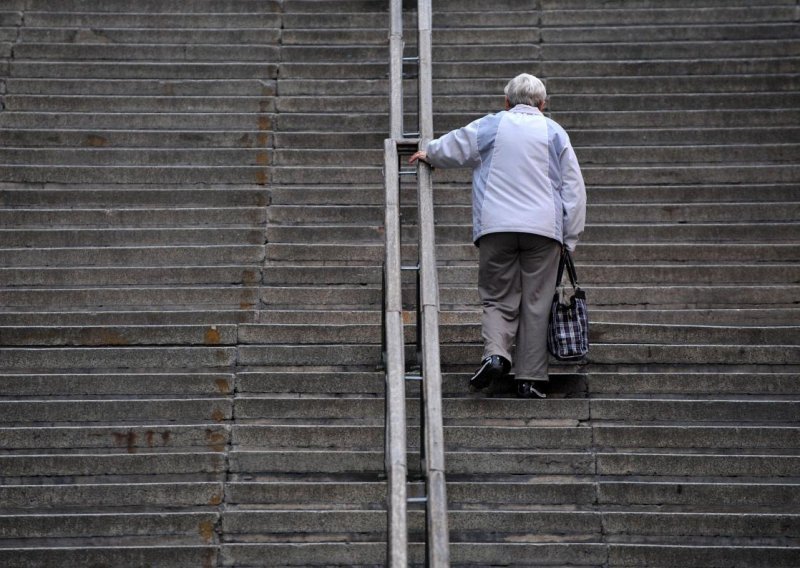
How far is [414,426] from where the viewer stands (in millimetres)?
5746

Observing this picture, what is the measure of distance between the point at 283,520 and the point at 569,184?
205 centimetres

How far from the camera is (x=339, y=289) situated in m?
6.85

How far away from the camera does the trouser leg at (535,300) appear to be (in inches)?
234

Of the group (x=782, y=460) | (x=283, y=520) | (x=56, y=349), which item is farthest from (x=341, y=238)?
(x=782, y=460)

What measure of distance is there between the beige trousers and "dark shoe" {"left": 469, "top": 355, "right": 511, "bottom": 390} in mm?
72

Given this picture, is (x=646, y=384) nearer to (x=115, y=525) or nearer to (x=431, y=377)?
(x=431, y=377)

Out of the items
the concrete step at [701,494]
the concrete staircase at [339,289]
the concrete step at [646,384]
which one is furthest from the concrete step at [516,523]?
the concrete step at [646,384]

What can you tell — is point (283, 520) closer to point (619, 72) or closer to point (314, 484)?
point (314, 484)

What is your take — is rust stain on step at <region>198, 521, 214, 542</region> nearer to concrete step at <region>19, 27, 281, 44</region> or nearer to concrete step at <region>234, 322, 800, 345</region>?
concrete step at <region>234, 322, 800, 345</region>

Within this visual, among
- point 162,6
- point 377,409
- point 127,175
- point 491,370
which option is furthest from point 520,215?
point 162,6

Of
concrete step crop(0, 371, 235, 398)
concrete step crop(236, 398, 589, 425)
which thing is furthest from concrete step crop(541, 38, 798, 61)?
concrete step crop(0, 371, 235, 398)

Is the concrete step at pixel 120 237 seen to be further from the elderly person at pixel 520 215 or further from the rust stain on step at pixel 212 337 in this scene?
the elderly person at pixel 520 215

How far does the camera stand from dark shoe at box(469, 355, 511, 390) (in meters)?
5.80

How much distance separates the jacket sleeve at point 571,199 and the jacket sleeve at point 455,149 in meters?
0.41
